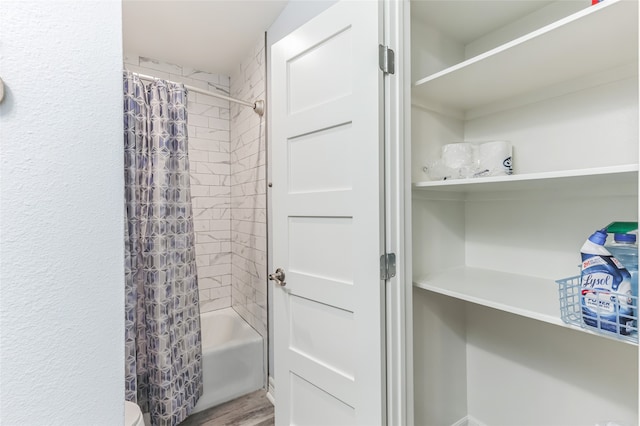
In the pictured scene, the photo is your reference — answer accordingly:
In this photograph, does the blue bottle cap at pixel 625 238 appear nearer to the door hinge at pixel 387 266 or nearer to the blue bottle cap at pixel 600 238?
the blue bottle cap at pixel 600 238

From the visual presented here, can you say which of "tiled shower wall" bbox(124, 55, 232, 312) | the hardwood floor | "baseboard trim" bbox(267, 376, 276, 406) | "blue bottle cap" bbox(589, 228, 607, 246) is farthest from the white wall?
"tiled shower wall" bbox(124, 55, 232, 312)

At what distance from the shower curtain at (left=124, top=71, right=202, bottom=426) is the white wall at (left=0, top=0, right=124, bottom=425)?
4.00 ft

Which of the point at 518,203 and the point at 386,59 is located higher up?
the point at 386,59

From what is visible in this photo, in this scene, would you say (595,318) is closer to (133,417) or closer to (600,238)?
(600,238)

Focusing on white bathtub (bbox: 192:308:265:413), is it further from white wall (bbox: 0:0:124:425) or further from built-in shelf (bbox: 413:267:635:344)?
white wall (bbox: 0:0:124:425)

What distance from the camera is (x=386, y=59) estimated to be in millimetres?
1068

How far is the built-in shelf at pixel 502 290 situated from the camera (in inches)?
37.1

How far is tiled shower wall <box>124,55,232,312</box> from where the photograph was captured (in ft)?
9.08

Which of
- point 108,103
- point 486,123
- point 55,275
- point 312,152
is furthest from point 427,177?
point 55,275

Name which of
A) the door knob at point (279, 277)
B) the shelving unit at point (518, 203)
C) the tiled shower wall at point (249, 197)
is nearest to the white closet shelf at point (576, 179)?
the shelving unit at point (518, 203)

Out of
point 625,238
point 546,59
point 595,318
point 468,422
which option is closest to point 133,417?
point 468,422

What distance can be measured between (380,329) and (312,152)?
759mm

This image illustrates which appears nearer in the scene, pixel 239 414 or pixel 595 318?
pixel 595 318

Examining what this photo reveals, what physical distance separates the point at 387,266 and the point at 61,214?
35.7 inches
